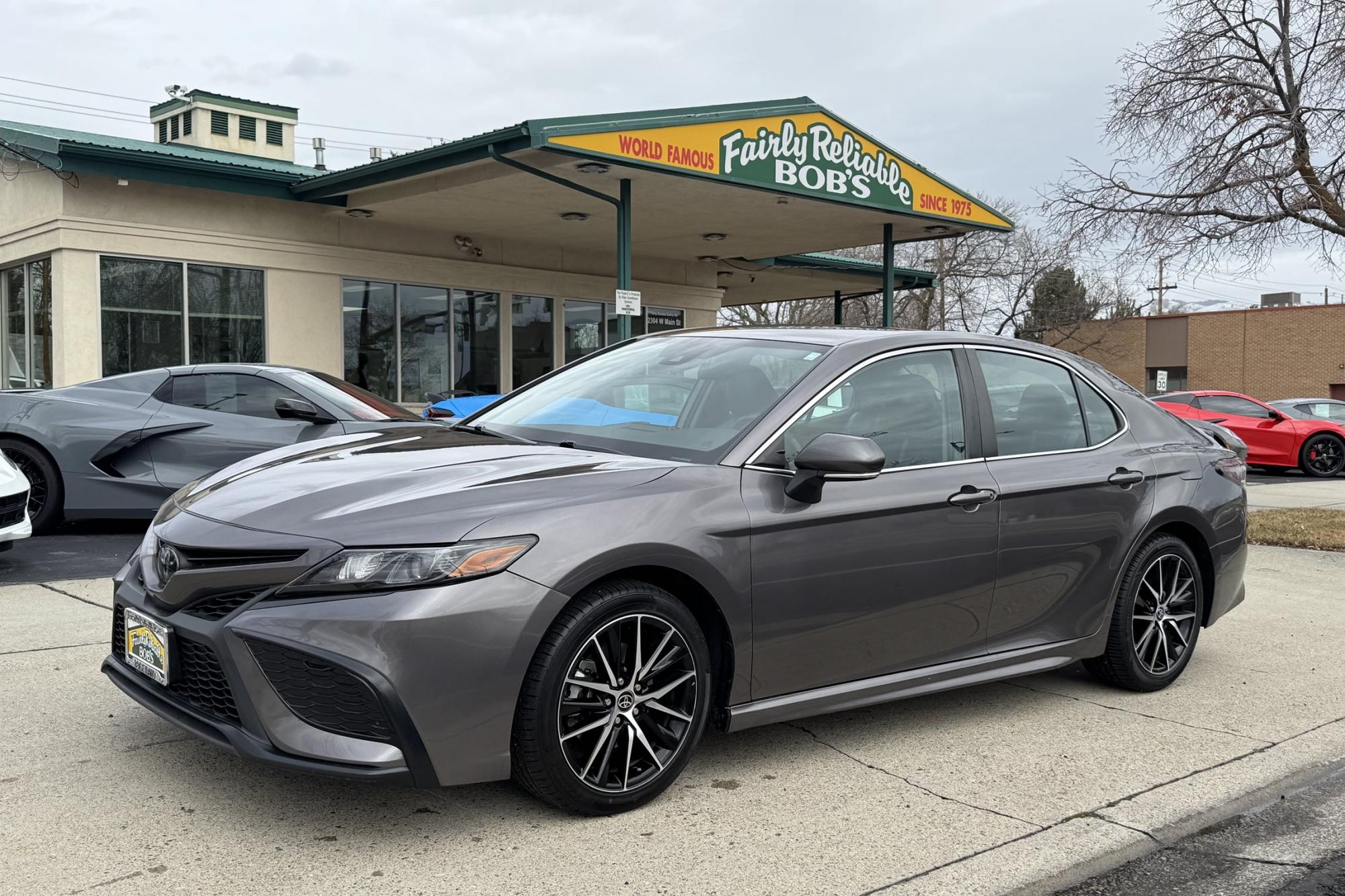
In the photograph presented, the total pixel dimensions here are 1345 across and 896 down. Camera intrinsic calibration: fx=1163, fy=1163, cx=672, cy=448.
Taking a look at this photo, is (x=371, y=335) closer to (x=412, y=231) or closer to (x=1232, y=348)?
(x=412, y=231)

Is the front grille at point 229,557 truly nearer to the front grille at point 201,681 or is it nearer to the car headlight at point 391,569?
the car headlight at point 391,569

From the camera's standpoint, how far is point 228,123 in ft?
98.8

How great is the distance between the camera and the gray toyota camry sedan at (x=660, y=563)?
3.13 m

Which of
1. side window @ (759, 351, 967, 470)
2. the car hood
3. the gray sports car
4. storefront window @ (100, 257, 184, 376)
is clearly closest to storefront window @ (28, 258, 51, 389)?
storefront window @ (100, 257, 184, 376)

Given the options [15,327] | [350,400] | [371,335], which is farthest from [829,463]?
[15,327]

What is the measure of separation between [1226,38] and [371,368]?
12.4 m

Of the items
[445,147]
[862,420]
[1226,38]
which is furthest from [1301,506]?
[862,420]

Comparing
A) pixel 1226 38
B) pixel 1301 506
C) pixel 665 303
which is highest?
pixel 1226 38

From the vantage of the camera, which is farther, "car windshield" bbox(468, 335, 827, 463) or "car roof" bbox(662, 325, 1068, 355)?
"car roof" bbox(662, 325, 1068, 355)

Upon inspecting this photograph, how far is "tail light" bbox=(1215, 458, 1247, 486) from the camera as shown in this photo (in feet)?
18.3

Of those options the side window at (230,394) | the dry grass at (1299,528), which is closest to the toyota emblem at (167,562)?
the side window at (230,394)

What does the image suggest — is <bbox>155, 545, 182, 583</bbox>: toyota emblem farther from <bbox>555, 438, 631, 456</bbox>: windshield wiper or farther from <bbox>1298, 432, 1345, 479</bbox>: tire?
<bbox>1298, 432, 1345, 479</bbox>: tire

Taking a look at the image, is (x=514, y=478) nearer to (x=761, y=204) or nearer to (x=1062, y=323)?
(x=761, y=204)

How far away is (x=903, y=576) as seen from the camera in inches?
162
